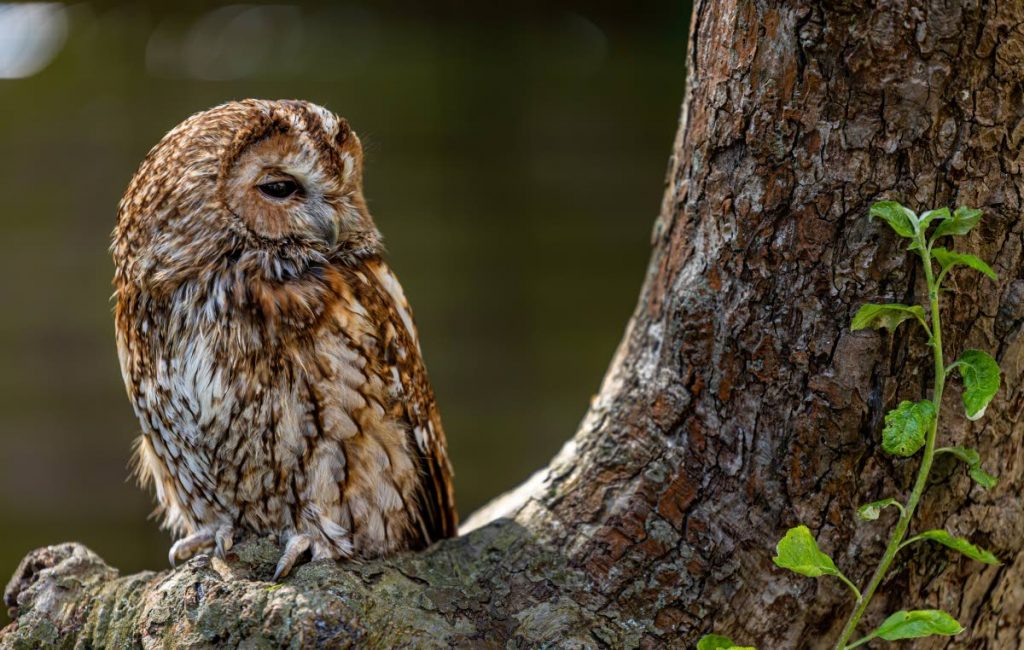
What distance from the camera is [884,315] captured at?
1.13 meters

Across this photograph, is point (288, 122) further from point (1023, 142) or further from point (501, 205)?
point (501, 205)

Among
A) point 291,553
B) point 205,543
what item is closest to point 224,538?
point 205,543

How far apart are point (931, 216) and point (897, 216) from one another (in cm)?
4

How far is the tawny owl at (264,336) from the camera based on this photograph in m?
1.38

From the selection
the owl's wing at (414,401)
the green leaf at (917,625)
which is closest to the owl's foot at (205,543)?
the owl's wing at (414,401)

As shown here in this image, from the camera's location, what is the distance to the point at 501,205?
3.56 meters

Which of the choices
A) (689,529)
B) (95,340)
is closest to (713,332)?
(689,529)

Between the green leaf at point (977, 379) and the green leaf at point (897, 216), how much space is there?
17 cm

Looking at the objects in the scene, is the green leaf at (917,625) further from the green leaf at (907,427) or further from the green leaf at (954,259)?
the green leaf at (954,259)

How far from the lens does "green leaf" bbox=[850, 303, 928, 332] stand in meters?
1.08

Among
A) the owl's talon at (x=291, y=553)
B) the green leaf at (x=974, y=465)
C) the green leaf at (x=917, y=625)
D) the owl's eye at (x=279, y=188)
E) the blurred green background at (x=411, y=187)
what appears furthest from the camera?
the blurred green background at (x=411, y=187)

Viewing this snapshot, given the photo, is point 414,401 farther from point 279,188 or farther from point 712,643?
point 712,643

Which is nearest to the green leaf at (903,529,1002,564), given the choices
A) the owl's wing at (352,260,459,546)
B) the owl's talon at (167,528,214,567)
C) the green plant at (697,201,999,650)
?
the green plant at (697,201,999,650)

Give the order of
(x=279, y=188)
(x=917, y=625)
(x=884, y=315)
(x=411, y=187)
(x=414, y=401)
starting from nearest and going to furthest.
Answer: (x=917, y=625) → (x=884, y=315) → (x=279, y=188) → (x=414, y=401) → (x=411, y=187)
